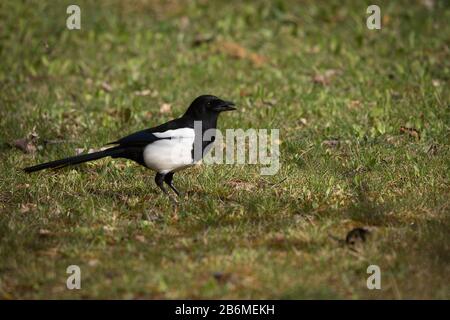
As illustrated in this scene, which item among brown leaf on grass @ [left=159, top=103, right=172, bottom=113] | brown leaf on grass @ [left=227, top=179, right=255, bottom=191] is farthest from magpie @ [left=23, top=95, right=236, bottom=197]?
brown leaf on grass @ [left=159, top=103, right=172, bottom=113]

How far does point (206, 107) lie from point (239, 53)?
12.4 feet

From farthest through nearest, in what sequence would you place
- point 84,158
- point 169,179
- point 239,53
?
point 239,53, point 169,179, point 84,158

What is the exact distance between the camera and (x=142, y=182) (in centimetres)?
595

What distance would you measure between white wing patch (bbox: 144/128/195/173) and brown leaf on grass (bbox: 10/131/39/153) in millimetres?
1597

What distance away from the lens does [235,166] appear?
6086mm

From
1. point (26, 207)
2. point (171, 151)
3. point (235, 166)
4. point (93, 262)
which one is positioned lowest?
point (93, 262)

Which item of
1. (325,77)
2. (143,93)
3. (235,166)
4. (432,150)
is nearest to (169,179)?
(235,166)

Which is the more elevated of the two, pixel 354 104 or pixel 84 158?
pixel 354 104

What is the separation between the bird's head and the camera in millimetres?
5719

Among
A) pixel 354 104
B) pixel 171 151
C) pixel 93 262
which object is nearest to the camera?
pixel 93 262

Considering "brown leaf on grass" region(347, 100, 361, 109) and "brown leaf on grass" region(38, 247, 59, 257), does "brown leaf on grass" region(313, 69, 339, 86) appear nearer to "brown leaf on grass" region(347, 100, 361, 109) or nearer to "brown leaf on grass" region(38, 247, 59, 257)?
"brown leaf on grass" region(347, 100, 361, 109)

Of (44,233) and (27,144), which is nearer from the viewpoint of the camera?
(44,233)

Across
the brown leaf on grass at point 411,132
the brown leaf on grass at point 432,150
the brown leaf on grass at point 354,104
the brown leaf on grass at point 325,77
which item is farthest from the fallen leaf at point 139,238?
the brown leaf on grass at point 325,77

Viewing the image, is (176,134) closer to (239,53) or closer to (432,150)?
(432,150)
